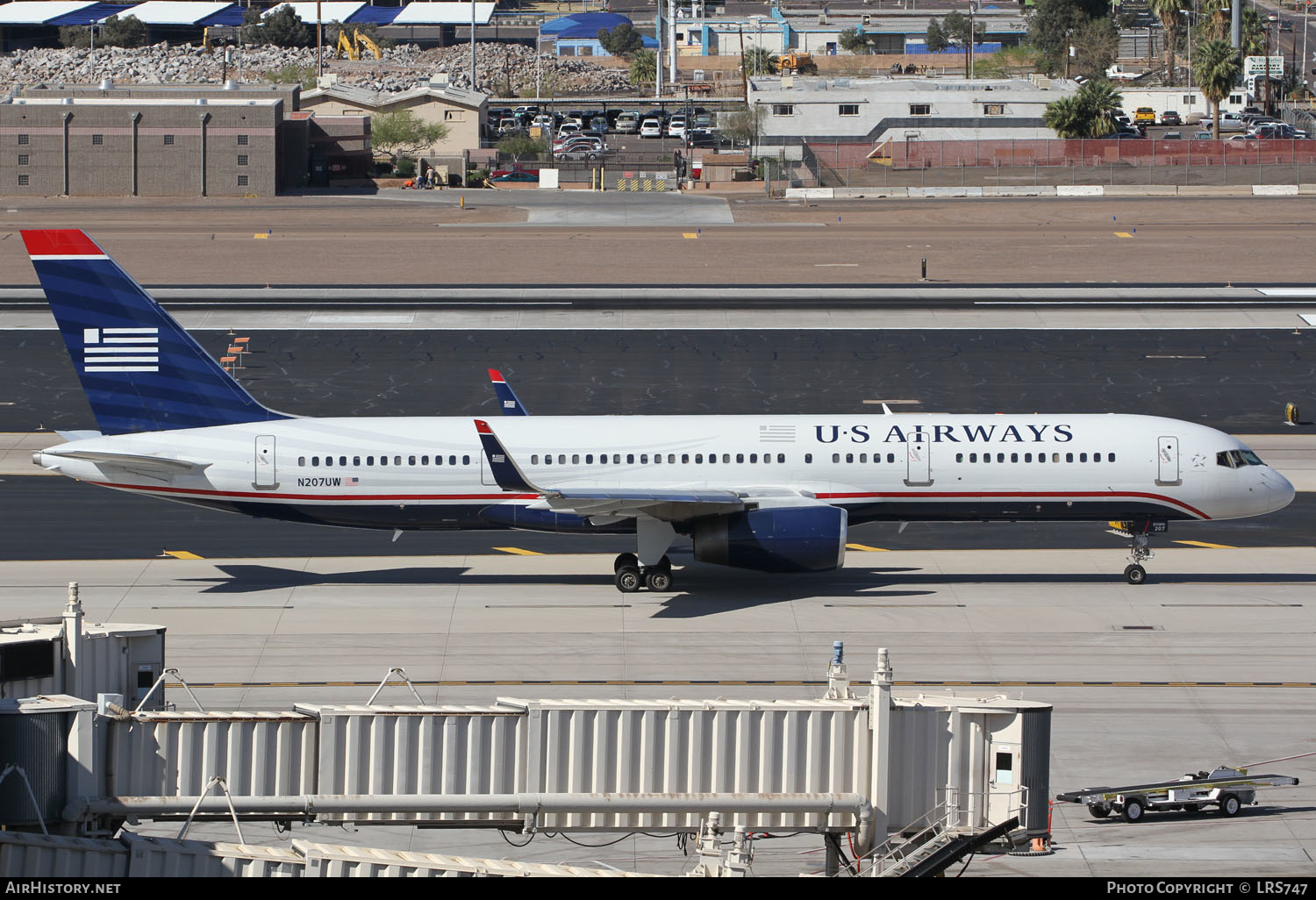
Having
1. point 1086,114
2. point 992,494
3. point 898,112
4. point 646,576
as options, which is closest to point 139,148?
point 898,112

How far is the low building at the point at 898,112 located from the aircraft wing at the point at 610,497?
115m

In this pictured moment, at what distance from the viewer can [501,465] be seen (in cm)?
4112

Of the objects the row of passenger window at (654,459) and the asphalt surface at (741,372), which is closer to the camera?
the row of passenger window at (654,459)

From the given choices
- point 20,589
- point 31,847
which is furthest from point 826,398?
point 31,847

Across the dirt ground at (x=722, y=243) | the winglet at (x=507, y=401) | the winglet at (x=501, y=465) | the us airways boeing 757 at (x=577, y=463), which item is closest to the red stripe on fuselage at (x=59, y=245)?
the us airways boeing 757 at (x=577, y=463)

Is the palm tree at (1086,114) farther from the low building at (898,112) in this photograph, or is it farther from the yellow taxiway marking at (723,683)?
the yellow taxiway marking at (723,683)

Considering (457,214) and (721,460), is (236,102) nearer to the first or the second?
(457,214)

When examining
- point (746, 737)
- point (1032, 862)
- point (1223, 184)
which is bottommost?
point (1032, 862)

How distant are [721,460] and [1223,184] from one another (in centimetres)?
10333

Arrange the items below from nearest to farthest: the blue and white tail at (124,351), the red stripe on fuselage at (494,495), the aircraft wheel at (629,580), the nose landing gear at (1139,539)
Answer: the blue and white tail at (124,351)
the aircraft wheel at (629,580)
the red stripe on fuselage at (494,495)
the nose landing gear at (1139,539)

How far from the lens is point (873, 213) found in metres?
124

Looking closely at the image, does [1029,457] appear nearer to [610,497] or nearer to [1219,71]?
[610,497]

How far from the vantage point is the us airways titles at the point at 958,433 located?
145 feet

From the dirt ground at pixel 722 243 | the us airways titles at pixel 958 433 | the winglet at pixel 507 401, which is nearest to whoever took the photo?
the us airways titles at pixel 958 433
